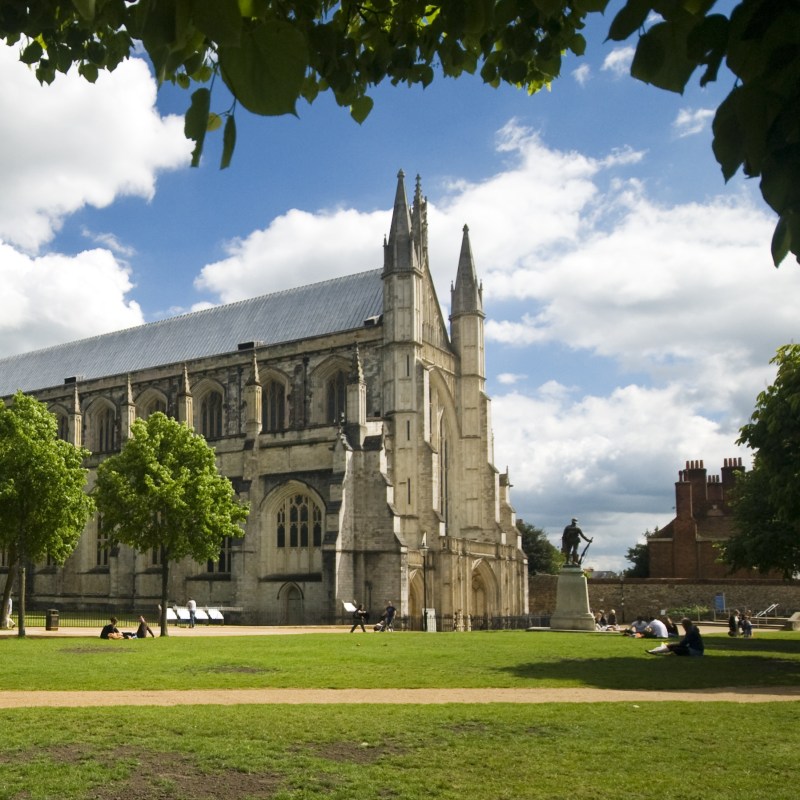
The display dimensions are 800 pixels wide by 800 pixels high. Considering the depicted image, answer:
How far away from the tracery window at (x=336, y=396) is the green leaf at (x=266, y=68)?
46.1 metres

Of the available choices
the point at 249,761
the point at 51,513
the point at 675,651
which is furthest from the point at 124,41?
the point at 51,513

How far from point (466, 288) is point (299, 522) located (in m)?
17.0

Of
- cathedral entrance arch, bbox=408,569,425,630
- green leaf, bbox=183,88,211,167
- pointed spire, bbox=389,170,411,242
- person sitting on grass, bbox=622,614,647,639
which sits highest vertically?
pointed spire, bbox=389,170,411,242

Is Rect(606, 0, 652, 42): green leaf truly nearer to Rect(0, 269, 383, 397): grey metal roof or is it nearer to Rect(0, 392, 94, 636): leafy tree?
Rect(0, 392, 94, 636): leafy tree

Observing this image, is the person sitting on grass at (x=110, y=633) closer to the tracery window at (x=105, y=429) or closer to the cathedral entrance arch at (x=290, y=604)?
the cathedral entrance arch at (x=290, y=604)

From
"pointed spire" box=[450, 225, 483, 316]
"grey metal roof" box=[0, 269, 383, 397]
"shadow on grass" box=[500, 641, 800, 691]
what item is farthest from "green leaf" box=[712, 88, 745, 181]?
"pointed spire" box=[450, 225, 483, 316]

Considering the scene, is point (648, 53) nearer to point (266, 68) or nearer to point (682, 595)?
point (266, 68)

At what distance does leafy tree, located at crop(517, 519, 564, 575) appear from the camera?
7581cm

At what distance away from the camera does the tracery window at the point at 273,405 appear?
50906mm

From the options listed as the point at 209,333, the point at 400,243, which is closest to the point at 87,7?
the point at 400,243

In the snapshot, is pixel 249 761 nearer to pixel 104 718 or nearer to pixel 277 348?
pixel 104 718

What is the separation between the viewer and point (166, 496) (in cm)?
3269

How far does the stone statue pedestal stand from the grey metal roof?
20.1 meters

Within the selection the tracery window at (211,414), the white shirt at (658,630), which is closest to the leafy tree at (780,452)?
the white shirt at (658,630)
